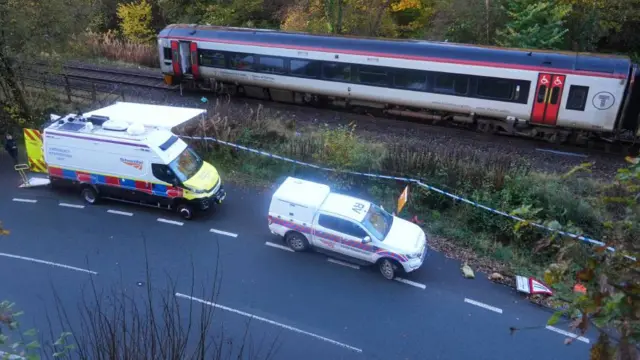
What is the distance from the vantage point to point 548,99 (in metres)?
15.5

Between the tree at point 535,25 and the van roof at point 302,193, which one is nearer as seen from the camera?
the van roof at point 302,193

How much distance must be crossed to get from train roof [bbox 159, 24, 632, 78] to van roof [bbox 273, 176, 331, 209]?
7181mm

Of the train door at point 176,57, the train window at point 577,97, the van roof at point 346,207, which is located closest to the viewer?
the van roof at point 346,207

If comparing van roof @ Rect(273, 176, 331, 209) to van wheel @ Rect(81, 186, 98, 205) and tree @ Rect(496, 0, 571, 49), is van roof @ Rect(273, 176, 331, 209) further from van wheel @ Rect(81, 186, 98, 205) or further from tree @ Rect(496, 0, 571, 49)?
tree @ Rect(496, 0, 571, 49)

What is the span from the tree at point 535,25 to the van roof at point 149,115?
43.2 ft

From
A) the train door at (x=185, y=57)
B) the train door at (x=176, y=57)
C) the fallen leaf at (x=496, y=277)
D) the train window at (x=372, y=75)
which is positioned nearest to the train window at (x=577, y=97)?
the train window at (x=372, y=75)

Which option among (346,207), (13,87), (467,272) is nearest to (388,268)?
(346,207)

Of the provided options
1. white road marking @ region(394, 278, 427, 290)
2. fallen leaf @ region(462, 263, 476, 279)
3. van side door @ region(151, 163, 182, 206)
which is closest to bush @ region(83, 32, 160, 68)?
van side door @ region(151, 163, 182, 206)

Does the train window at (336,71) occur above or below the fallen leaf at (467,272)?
above

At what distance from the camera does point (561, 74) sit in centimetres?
1509

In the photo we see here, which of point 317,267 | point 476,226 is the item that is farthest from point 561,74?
point 317,267

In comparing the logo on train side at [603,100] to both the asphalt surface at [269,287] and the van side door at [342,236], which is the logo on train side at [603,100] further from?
the van side door at [342,236]

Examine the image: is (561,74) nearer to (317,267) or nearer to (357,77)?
(357,77)

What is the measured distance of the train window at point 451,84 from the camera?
53.9ft
